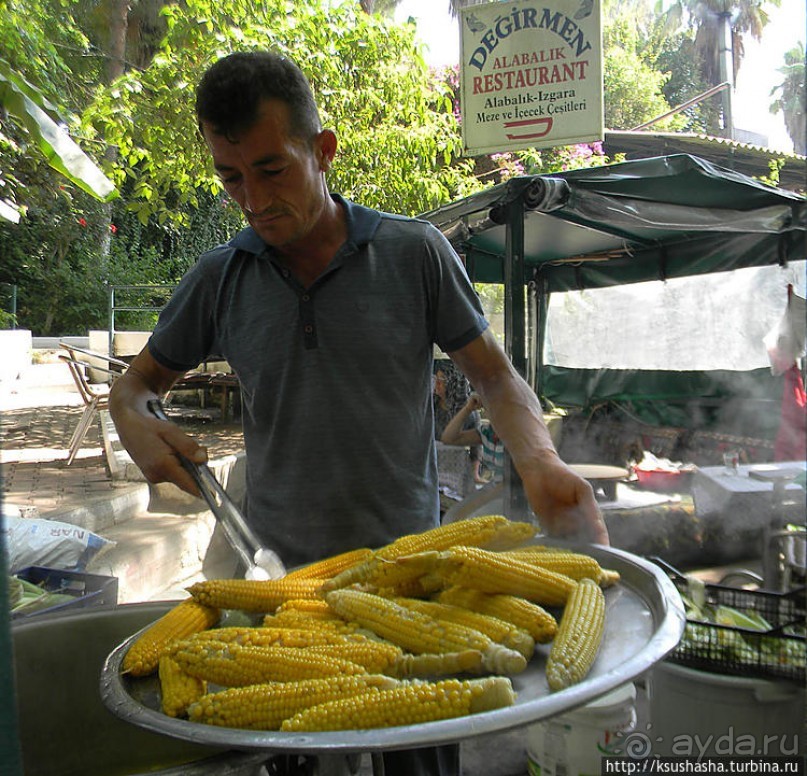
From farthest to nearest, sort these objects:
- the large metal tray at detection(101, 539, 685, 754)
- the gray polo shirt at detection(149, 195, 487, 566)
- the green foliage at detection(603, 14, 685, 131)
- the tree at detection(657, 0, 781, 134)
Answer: the tree at detection(657, 0, 781, 134) < the green foliage at detection(603, 14, 685, 131) < the gray polo shirt at detection(149, 195, 487, 566) < the large metal tray at detection(101, 539, 685, 754)

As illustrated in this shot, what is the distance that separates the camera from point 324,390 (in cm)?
192

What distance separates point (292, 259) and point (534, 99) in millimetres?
3218

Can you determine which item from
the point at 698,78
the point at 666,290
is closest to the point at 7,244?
the point at 666,290

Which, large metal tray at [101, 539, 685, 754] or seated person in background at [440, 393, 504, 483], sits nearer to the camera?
large metal tray at [101, 539, 685, 754]

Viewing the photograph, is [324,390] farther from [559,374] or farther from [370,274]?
[559,374]

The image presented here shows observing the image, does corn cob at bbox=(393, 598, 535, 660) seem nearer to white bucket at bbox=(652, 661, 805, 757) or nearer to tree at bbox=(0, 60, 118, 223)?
tree at bbox=(0, 60, 118, 223)

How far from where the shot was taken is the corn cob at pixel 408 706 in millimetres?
913

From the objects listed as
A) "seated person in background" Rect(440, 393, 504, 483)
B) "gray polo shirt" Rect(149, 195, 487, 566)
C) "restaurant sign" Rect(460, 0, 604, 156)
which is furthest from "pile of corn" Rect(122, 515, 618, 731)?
"seated person in background" Rect(440, 393, 504, 483)

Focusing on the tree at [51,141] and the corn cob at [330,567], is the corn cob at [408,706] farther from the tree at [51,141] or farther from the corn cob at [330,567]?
the tree at [51,141]

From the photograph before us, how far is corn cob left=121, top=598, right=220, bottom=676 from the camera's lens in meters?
1.13

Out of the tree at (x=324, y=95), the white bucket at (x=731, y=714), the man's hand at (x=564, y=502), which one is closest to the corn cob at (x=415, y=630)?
the man's hand at (x=564, y=502)

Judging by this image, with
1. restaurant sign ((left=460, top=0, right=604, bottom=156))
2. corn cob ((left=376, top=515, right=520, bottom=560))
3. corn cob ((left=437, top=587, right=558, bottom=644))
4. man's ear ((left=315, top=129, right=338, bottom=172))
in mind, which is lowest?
corn cob ((left=437, top=587, right=558, bottom=644))

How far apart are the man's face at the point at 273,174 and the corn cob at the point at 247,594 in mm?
959

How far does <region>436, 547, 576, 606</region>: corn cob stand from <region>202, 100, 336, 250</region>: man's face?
3.38ft
